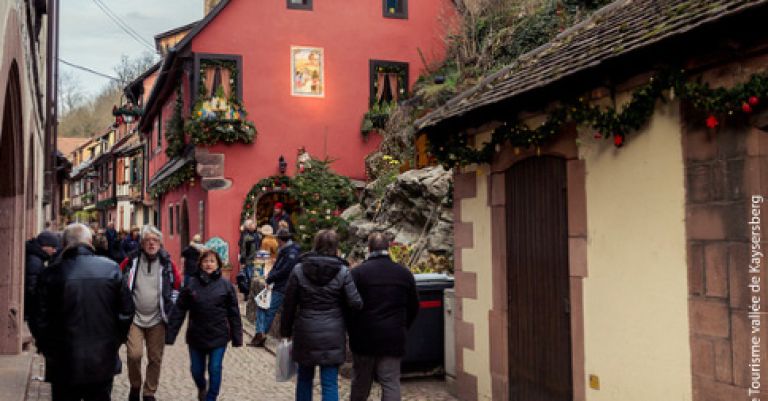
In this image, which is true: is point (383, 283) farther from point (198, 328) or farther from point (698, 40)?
point (698, 40)

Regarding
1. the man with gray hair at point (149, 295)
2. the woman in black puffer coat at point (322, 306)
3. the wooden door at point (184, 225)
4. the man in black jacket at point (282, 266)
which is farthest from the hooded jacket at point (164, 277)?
the wooden door at point (184, 225)

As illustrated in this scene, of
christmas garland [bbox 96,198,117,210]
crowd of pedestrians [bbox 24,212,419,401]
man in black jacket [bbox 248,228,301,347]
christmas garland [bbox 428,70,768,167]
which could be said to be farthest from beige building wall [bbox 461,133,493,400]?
christmas garland [bbox 96,198,117,210]

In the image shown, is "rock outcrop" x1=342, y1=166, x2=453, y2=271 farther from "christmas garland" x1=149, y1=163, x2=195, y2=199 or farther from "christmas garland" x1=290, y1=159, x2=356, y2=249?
"christmas garland" x1=149, y1=163, x2=195, y2=199

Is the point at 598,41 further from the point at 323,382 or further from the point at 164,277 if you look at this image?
the point at 164,277

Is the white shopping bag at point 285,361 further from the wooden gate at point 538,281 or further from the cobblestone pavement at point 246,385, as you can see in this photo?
the wooden gate at point 538,281

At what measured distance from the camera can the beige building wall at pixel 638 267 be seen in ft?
17.9

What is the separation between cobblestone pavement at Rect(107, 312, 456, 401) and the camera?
849 centimetres

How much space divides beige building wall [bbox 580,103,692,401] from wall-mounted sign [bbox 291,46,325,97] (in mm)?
15806

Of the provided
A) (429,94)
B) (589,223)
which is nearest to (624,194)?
(589,223)

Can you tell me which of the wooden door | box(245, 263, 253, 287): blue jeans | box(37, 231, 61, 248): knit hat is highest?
the wooden door

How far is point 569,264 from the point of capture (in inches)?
265

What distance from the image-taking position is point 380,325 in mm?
6617

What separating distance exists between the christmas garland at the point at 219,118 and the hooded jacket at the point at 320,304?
14361 millimetres

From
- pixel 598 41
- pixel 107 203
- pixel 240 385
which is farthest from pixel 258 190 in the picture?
pixel 107 203
